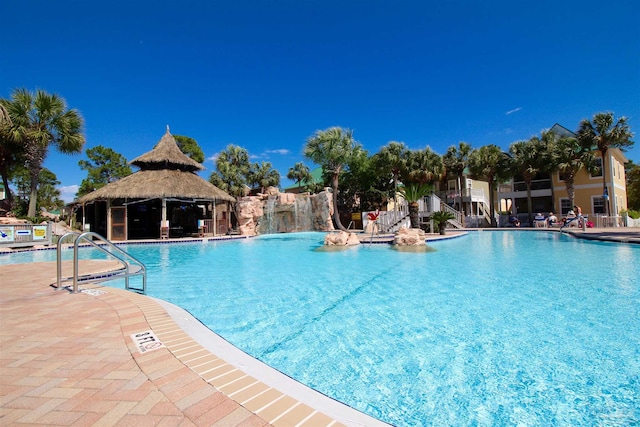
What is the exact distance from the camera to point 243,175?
3225 cm

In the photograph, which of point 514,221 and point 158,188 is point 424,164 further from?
point 158,188

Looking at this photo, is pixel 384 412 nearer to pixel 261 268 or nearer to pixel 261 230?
pixel 261 268

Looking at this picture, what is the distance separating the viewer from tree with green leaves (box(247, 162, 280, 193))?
33.4 metres

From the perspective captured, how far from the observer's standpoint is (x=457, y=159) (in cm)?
2881

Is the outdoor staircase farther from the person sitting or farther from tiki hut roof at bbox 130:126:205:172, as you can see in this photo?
tiki hut roof at bbox 130:126:205:172

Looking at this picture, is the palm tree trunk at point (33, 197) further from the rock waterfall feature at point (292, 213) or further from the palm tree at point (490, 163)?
the palm tree at point (490, 163)

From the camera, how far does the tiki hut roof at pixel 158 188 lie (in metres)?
20.0

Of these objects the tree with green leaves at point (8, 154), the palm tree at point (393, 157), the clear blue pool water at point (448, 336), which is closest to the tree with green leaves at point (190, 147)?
the tree with green leaves at point (8, 154)

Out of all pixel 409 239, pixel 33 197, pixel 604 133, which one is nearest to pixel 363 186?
pixel 409 239

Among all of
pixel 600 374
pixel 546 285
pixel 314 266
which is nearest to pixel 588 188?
pixel 546 285

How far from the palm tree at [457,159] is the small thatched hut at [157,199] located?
20454 millimetres

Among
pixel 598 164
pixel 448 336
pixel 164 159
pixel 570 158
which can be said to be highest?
pixel 164 159

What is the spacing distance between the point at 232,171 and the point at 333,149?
1122cm

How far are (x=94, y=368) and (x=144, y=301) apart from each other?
2.18m
